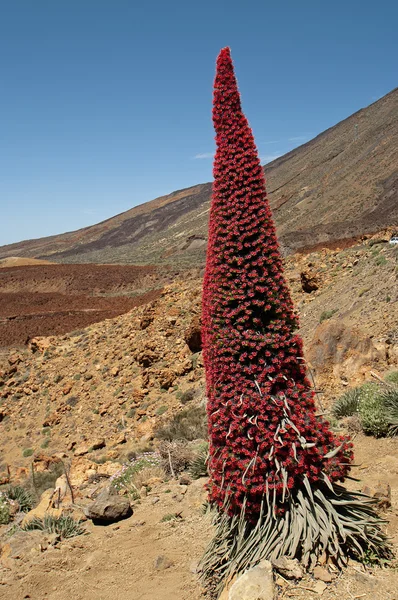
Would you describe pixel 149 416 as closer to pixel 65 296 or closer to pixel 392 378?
pixel 392 378

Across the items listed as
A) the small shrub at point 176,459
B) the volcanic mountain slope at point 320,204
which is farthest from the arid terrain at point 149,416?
the volcanic mountain slope at point 320,204

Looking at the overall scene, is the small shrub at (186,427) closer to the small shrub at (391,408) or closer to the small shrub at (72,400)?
the small shrub at (391,408)

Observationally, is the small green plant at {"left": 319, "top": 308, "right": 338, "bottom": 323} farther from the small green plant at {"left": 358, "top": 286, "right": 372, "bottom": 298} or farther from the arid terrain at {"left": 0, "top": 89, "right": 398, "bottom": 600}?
the small green plant at {"left": 358, "top": 286, "right": 372, "bottom": 298}

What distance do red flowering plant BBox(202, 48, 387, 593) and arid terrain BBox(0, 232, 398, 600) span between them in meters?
0.40

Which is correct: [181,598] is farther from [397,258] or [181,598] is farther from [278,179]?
[278,179]

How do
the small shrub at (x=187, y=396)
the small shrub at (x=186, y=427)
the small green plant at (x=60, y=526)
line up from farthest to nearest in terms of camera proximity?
the small shrub at (x=187, y=396)
the small shrub at (x=186, y=427)
the small green plant at (x=60, y=526)

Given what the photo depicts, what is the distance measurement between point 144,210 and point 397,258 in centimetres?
12268

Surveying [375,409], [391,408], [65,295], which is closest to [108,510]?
[375,409]

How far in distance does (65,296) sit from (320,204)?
34.9 metres

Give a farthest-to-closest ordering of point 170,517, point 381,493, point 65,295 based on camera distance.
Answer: point 65,295, point 170,517, point 381,493

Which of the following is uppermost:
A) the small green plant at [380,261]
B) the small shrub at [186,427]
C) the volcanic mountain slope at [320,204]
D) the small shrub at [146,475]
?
the volcanic mountain slope at [320,204]

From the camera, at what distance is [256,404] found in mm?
3895

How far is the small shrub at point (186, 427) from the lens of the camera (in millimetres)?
9961

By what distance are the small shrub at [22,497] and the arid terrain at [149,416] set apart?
0.91 m
